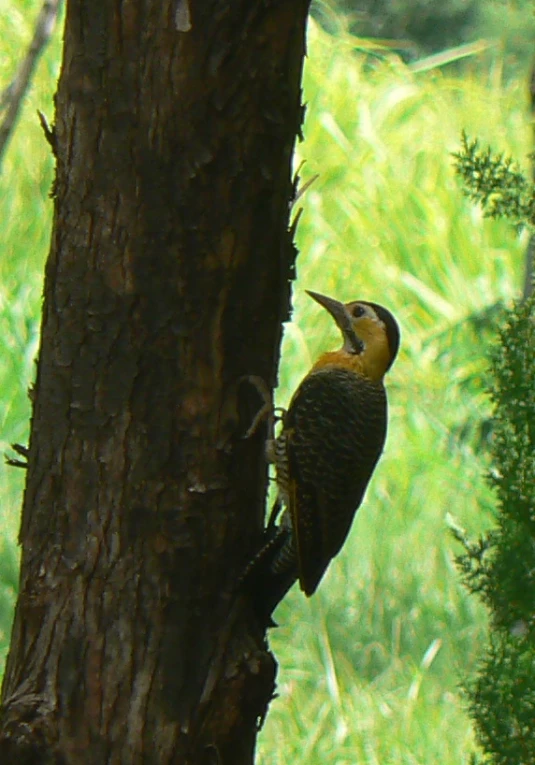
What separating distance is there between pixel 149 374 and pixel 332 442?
824mm

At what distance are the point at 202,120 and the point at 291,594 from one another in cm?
283

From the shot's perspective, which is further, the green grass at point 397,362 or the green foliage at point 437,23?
the green foliage at point 437,23

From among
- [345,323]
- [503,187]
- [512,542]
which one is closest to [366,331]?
[345,323]

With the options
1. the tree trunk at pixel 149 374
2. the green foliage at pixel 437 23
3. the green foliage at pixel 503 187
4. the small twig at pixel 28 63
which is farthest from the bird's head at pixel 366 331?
the green foliage at pixel 437 23

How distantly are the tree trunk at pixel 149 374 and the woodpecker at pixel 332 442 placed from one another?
392 mm

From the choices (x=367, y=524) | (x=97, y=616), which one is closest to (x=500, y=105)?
(x=367, y=524)

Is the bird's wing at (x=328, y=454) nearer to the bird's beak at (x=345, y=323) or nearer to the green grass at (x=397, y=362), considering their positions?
the bird's beak at (x=345, y=323)

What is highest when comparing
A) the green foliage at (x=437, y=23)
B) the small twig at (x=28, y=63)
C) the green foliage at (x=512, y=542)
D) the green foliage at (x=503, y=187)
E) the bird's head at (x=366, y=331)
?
the green foliage at (x=437, y=23)

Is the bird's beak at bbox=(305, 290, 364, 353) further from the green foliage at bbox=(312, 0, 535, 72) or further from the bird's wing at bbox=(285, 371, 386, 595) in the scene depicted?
the green foliage at bbox=(312, 0, 535, 72)

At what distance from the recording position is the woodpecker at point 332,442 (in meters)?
2.85

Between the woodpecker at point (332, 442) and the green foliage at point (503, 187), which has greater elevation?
the green foliage at point (503, 187)

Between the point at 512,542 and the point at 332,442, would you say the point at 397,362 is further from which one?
the point at 512,542

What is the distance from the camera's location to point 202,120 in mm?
2264

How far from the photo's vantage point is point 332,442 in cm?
304
